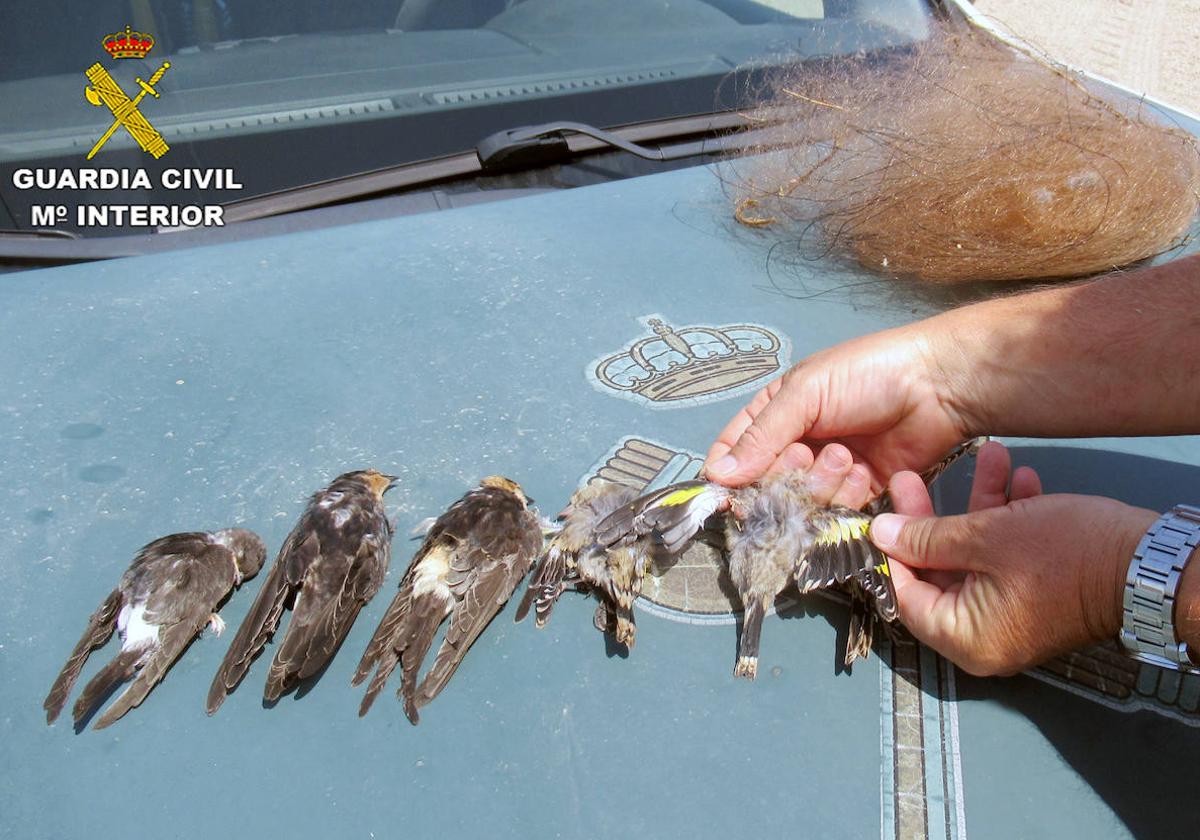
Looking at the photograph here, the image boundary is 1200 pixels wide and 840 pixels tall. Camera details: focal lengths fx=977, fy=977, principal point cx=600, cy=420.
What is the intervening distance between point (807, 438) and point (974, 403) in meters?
0.29

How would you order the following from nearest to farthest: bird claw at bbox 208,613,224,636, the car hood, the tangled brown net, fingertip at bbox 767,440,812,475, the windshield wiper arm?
the car hood → bird claw at bbox 208,613,224,636 → fingertip at bbox 767,440,812,475 → the tangled brown net → the windshield wiper arm

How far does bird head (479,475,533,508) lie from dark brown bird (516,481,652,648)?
8 cm

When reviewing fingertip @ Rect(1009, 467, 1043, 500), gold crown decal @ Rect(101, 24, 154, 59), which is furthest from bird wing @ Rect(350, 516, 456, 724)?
gold crown decal @ Rect(101, 24, 154, 59)

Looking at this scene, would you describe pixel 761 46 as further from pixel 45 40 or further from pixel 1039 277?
pixel 45 40

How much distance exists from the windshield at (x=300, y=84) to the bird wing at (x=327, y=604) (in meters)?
1.17

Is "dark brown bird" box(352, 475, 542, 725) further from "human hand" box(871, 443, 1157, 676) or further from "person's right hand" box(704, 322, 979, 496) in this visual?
"human hand" box(871, 443, 1157, 676)

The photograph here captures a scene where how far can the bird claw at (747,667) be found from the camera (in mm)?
1325

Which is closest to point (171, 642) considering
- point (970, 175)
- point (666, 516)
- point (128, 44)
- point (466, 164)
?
point (666, 516)

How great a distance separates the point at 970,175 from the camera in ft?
7.02

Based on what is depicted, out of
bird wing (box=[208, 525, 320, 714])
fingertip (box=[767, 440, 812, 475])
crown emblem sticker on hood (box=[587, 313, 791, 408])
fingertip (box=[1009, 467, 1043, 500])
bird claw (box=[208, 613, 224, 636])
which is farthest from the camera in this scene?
crown emblem sticker on hood (box=[587, 313, 791, 408])

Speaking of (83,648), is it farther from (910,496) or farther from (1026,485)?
(1026,485)

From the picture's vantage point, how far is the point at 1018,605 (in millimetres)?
1287

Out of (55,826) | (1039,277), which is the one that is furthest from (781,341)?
(55,826)

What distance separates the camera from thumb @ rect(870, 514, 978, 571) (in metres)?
1.39
